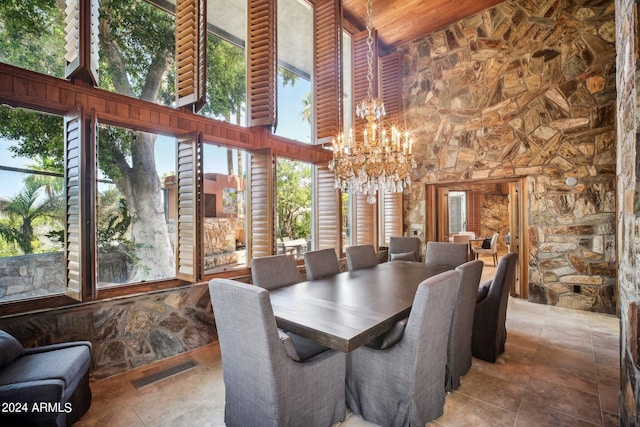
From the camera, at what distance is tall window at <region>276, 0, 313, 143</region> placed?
4.29 metres

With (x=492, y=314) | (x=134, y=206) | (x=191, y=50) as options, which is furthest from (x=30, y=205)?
(x=492, y=314)

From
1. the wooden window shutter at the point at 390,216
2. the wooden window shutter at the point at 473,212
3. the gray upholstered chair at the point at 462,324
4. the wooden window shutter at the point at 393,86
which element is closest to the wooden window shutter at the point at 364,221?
the wooden window shutter at the point at 390,216

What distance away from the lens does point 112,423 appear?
6.33 feet

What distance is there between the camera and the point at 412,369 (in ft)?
5.58

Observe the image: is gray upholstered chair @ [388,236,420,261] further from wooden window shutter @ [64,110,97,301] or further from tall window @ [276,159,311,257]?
wooden window shutter @ [64,110,97,301]

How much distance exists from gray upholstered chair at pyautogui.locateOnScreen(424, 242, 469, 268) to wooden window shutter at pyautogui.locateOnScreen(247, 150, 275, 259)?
82.8 inches

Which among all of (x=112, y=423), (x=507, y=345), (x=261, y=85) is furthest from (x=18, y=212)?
(x=507, y=345)

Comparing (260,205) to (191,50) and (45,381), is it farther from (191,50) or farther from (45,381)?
(45,381)

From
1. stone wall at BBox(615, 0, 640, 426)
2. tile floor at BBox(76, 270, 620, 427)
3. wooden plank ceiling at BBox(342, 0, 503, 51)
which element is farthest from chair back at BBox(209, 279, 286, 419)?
wooden plank ceiling at BBox(342, 0, 503, 51)

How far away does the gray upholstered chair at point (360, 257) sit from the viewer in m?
3.59

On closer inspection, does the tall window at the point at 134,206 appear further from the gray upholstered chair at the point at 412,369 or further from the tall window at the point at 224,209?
the gray upholstered chair at the point at 412,369

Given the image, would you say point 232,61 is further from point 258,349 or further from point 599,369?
point 599,369

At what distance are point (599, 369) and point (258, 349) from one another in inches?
118

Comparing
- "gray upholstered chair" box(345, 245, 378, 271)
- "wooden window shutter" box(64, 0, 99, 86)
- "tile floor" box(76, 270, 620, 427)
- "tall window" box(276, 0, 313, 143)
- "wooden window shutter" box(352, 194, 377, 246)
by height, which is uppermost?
"tall window" box(276, 0, 313, 143)
